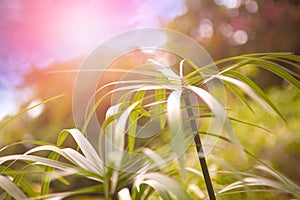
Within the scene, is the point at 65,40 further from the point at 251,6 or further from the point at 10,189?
the point at 10,189

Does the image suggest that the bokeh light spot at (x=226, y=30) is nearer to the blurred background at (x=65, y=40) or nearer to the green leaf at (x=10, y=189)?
the blurred background at (x=65, y=40)

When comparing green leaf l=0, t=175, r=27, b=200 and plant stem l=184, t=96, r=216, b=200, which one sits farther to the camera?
plant stem l=184, t=96, r=216, b=200

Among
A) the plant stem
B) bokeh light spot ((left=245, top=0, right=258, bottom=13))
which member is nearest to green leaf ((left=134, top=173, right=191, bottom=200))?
the plant stem

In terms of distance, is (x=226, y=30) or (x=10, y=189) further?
(x=226, y=30)

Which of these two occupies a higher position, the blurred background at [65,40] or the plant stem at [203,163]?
the blurred background at [65,40]

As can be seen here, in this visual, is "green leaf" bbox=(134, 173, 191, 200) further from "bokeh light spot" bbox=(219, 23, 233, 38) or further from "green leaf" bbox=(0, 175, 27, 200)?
"bokeh light spot" bbox=(219, 23, 233, 38)

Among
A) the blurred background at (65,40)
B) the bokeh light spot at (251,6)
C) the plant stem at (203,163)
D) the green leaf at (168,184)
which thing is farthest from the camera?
the bokeh light spot at (251,6)

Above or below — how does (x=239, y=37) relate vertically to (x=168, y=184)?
above

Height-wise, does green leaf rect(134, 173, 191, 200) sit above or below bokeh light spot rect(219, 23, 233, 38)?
below

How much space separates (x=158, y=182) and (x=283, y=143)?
59.3 inches

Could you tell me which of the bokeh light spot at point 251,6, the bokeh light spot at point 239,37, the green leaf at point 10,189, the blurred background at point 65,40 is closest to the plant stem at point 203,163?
the green leaf at point 10,189

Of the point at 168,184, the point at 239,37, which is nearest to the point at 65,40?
the point at 239,37

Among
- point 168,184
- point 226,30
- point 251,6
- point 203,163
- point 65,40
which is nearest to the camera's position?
point 168,184

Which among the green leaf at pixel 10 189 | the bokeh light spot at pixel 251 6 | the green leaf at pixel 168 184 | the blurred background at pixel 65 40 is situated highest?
the bokeh light spot at pixel 251 6
